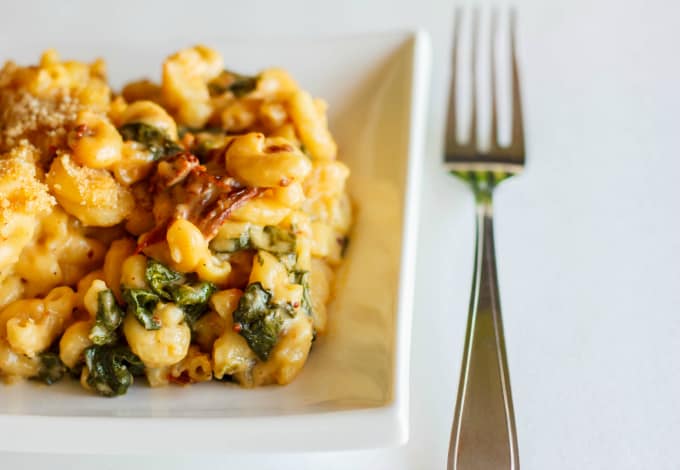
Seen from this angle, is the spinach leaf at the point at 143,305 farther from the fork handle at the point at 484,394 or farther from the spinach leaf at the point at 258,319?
the fork handle at the point at 484,394

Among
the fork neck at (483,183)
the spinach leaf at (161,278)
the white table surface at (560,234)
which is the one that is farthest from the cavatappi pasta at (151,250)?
the fork neck at (483,183)

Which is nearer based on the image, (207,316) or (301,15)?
(207,316)

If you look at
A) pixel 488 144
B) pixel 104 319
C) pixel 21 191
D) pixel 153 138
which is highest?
pixel 488 144

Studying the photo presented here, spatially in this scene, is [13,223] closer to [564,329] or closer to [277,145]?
[277,145]

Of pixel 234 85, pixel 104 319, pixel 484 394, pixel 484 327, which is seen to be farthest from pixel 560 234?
pixel 104 319

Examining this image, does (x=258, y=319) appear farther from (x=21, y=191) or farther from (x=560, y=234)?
(x=560, y=234)

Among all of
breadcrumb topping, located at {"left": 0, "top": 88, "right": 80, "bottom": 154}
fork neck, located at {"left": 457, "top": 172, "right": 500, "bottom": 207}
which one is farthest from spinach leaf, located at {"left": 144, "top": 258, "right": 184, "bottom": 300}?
fork neck, located at {"left": 457, "top": 172, "right": 500, "bottom": 207}

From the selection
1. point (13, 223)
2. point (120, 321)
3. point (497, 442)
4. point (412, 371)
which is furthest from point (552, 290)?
point (13, 223)
